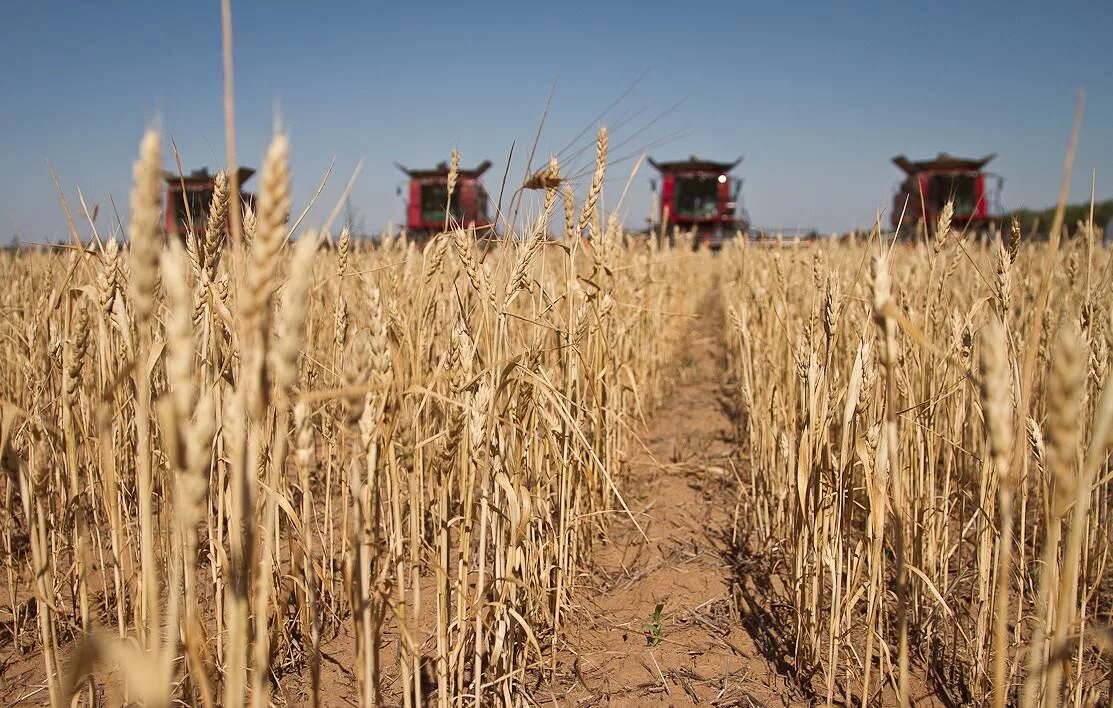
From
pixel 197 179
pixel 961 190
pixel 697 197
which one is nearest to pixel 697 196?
pixel 697 197

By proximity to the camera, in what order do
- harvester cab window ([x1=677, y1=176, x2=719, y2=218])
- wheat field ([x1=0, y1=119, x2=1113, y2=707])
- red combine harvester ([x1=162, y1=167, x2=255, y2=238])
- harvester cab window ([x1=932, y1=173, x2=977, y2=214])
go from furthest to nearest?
harvester cab window ([x1=677, y1=176, x2=719, y2=218]) < harvester cab window ([x1=932, y1=173, x2=977, y2=214]) < red combine harvester ([x1=162, y1=167, x2=255, y2=238]) < wheat field ([x1=0, y1=119, x2=1113, y2=707])

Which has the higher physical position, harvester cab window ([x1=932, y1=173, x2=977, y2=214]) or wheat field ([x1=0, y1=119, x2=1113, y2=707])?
harvester cab window ([x1=932, y1=173, x2=977, y2=214])

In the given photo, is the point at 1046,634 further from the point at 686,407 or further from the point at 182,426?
the point at 686,407

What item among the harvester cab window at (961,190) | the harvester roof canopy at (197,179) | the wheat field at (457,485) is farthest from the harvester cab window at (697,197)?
the wheat field at (457,485)

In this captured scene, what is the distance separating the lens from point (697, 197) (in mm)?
15094

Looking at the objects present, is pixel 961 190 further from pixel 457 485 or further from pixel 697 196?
pixel 457 485

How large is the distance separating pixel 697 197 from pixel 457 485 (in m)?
14.1

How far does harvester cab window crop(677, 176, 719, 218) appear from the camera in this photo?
14.9m

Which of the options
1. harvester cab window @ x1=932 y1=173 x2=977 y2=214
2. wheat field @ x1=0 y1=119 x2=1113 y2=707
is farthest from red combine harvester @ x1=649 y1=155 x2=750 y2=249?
wheat field @ x1=0 y1=119 x2=1113 y2=707

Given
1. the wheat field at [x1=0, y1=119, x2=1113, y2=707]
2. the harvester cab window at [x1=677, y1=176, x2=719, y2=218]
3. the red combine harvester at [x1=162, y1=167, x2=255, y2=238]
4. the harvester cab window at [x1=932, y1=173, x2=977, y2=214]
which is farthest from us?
the harvester cab window at [x1=677, y1=176, x2=719, y2=218]

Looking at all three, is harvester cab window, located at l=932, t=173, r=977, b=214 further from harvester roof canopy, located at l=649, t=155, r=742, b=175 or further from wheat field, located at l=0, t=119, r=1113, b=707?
wheat field, located at l=0, t=119, r=1113, b=707

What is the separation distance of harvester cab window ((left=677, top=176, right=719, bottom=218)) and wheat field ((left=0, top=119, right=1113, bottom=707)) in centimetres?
1308

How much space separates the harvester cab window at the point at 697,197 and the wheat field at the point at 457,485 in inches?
515

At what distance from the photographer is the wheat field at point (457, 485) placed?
2.06 feet
